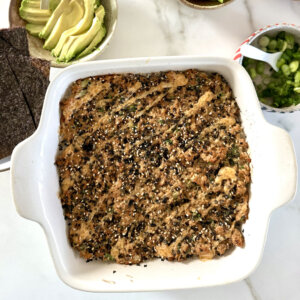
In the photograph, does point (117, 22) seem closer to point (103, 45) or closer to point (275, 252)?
point (103, 45)

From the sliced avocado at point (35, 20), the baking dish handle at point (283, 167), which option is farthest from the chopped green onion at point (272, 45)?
the sliced avocado at point (35, 20)

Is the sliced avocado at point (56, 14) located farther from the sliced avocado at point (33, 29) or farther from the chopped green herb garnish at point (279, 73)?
the chopped green herb garnish at point (279, 73)

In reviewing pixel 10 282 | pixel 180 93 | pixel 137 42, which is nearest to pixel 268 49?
pixel 180 93

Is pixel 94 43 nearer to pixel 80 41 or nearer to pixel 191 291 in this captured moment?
pixel 80 41

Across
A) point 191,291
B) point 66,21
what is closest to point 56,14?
point 66,21

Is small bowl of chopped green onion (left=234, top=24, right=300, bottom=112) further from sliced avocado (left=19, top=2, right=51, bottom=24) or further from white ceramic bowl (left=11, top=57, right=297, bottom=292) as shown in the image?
sliced avocado (left=19, top=2, right=51, bottom=24)

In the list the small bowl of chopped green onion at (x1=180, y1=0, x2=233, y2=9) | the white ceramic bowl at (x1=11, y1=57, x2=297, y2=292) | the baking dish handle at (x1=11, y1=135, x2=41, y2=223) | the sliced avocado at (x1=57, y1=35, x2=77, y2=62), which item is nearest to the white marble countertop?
the small bowl of chopped green onion at (x1=180, y1=0, x2=233, y2=9)

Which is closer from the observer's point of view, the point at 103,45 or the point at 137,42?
the point at 103,45
